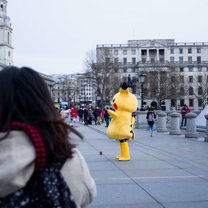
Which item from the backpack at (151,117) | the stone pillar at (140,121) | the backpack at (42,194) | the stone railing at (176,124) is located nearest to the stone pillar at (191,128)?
the stone railing at (176,124)

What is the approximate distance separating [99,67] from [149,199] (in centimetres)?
5320

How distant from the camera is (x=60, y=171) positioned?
1.67 metres

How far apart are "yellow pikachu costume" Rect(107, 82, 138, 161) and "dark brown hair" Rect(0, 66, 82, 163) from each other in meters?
7.18

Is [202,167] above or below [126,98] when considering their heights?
below

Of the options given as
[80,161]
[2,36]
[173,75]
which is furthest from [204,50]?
[80,161]

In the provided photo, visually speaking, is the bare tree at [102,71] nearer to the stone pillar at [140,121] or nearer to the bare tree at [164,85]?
the bare tree at [164,85]

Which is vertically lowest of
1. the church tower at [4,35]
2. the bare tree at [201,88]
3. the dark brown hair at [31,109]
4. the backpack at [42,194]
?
the backpack at [42,194]

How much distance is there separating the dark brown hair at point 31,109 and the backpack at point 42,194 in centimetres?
9

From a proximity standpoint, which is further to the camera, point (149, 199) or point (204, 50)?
point (204, 50)

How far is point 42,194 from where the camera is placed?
5.26 feet

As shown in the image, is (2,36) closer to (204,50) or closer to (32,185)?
(204,50)

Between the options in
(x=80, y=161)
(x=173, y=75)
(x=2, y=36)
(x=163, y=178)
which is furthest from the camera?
(x=2, y=36)

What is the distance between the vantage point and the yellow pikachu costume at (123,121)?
29.1ft

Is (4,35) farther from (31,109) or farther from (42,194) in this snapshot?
(42,194)
